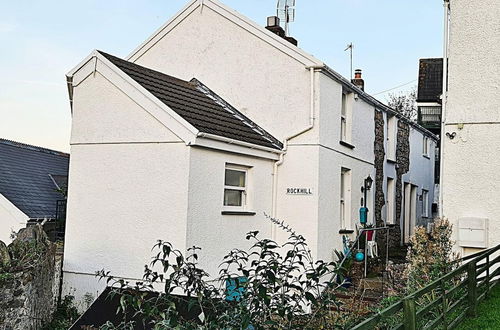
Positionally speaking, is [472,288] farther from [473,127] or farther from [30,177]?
[30,177]

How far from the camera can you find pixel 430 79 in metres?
28.2

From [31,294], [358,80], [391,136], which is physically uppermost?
[358,80]

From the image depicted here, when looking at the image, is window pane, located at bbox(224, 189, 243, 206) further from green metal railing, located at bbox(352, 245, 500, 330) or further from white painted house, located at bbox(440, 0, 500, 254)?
green metal railing, located at bbox(352, 245, 500, 330)

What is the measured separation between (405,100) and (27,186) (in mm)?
36160

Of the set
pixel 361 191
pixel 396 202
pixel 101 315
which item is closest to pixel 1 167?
pixel 101 315

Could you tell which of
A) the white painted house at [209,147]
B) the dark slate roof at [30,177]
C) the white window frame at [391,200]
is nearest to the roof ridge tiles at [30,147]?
the dark slate roof at [30,177]

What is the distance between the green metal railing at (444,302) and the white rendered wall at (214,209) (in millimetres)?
4438

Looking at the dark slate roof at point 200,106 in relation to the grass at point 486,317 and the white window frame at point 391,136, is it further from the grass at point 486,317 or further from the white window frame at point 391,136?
the white window frame at point 391,136

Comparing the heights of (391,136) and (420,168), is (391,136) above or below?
above

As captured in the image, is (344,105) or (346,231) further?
(344,105)

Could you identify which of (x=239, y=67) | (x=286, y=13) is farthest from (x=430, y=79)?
(x=239, y=67)

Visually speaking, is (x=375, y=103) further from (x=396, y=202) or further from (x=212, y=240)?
(x=212, y=240)

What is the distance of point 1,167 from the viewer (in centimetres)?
2005

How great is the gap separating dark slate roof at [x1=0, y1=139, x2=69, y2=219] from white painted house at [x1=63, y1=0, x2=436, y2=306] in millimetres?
6463
